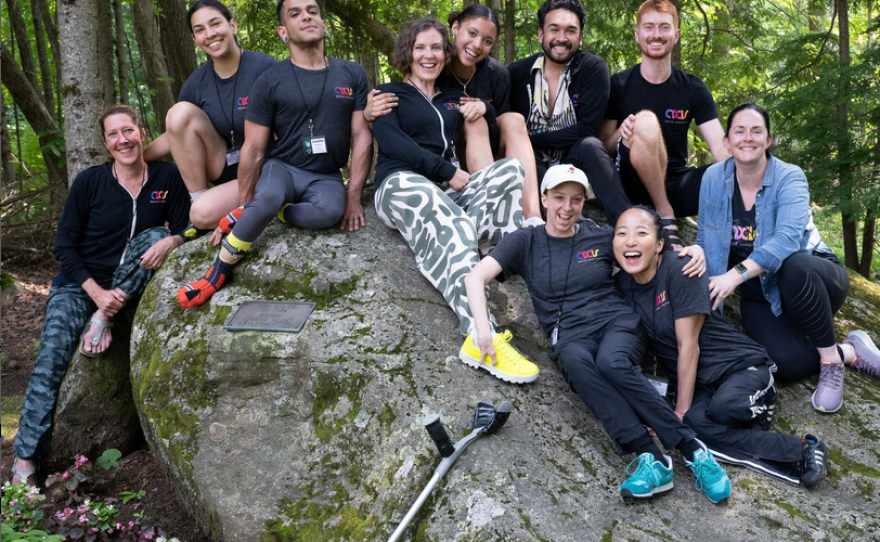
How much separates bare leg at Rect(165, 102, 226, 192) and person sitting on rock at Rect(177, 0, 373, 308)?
1.62ft

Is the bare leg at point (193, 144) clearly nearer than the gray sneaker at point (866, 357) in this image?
No

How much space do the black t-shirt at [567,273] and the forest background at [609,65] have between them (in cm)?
397

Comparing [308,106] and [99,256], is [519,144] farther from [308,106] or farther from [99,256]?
[99,256]

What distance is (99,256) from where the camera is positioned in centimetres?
525

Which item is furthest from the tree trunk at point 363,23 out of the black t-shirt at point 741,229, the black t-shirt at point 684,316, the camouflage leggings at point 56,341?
the black t-shirt at point 684,316

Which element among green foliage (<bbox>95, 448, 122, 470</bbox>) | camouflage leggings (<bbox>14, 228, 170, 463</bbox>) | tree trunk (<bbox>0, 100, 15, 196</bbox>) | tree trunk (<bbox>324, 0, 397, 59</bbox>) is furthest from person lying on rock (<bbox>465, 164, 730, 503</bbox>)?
tree trunk (<bbox>0, 100, 15, 196</bbox>)

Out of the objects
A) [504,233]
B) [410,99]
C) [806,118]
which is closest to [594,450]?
[504,233]

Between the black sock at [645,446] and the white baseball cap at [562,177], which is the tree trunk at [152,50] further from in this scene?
the black sock at [645,446]

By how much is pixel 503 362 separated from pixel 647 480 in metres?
1.01

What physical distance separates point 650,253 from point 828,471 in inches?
60.6

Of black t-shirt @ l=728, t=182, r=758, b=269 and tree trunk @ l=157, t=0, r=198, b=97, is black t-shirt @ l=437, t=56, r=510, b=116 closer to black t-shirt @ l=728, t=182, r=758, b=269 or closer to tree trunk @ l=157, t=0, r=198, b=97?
black t-shirt @ l=728, t=182, r=758, b=269

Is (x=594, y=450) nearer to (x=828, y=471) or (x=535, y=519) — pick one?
(x=535, y=519)

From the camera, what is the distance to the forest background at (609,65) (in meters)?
5.85

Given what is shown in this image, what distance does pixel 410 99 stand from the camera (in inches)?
189
